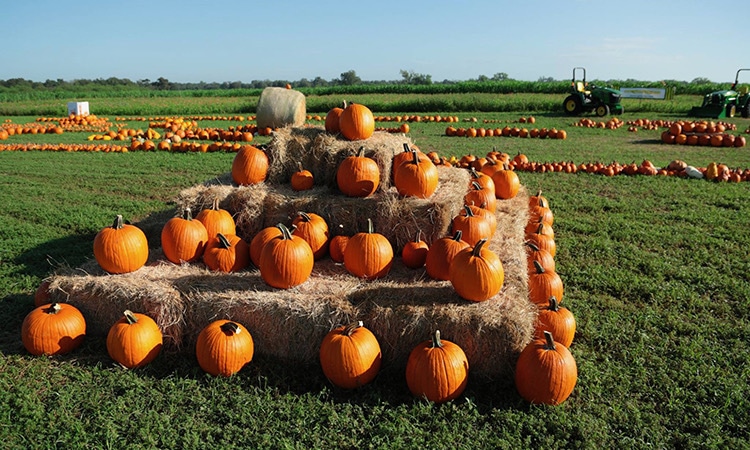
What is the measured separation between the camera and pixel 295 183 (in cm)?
566

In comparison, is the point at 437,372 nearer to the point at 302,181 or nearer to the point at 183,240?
the point at 183,240

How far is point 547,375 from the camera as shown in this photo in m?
3.40

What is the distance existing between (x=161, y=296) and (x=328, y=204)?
175 centimetres

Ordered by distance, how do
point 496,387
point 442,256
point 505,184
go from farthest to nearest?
point 505,184, point 442,256, point 496,387

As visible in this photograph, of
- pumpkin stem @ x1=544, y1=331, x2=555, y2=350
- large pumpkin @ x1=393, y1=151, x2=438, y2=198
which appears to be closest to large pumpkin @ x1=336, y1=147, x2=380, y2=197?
large pumpkin @ x1=393, y1=151, x2=438, y2=198

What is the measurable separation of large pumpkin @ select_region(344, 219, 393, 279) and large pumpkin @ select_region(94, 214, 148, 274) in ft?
5.97

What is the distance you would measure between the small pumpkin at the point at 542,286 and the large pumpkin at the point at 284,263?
1935 mm

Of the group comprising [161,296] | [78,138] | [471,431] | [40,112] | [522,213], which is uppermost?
[40,112]

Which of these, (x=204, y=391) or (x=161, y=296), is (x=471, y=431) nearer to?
(x=204, y=391)

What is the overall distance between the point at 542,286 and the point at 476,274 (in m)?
1.03

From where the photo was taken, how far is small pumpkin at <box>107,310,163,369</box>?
152 inches

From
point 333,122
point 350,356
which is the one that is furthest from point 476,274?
point 333,122

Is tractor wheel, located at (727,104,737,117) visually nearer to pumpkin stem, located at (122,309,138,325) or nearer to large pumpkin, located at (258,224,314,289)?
large pumpkin, located at (258,224,314,289)

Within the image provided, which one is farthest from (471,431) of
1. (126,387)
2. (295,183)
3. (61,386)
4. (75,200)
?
(75,200)
